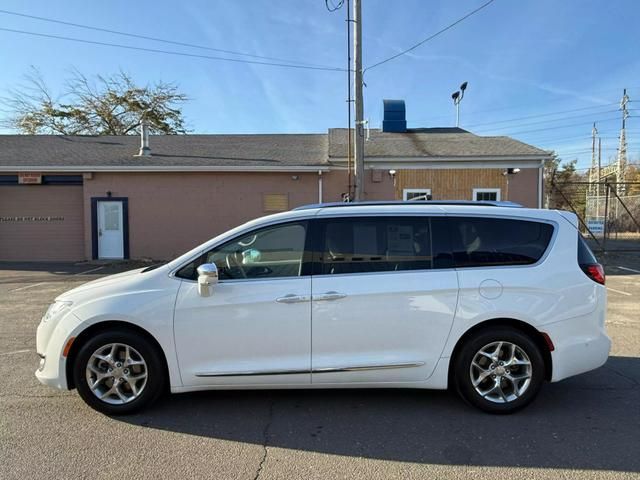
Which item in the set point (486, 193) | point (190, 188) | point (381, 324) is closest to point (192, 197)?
point (190, 188)

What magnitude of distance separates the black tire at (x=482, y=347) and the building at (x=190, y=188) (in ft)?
34.2

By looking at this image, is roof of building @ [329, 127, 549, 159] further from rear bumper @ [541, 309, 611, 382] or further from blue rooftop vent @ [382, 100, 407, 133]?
rear bumper @ [541, 309, 611, 382]

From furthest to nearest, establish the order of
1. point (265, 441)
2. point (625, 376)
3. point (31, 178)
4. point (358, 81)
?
point (31, 178) → point (358, 81) → point (625, 376) → point (265, 441)

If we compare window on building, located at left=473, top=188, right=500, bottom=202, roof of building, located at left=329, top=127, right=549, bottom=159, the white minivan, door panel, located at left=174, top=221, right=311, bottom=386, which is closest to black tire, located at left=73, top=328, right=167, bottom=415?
the white minivan

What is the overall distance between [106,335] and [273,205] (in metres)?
10.8

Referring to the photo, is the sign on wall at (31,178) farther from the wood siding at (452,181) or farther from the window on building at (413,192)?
the window on building at (413,192)

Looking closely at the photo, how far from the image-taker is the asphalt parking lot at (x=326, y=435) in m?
2.77

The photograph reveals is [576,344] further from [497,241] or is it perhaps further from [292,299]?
[292,299]

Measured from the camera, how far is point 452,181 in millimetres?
13828

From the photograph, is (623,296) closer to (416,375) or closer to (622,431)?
(622,431)

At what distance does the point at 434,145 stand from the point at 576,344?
39.6 ft

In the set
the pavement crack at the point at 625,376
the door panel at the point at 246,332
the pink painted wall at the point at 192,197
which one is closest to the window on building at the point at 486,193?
the pink painted wall at the point at 192,197

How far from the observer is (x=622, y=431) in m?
3.22

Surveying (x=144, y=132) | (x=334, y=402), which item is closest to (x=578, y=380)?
(x=334, y=402)
